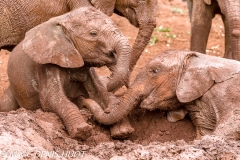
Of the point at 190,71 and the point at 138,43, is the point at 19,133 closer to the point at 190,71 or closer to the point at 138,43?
the point at 190,71

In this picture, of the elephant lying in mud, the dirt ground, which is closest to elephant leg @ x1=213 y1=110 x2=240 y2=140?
the elephant lying in mud

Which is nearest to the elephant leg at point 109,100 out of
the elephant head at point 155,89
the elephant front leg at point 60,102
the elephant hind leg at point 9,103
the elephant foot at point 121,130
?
the elephant foot at point 121,130

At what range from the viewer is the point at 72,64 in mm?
5125

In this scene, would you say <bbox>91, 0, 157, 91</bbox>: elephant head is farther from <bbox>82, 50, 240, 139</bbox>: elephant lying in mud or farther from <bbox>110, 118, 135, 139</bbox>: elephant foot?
<bbox>110, 118, 135, 139</bbox>: elephant foot

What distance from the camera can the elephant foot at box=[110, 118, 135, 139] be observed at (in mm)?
5152

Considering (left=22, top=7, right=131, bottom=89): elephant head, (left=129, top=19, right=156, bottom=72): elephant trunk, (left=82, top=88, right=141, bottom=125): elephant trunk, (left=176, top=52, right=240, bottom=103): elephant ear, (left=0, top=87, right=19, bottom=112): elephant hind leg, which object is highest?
(left=22, top=7, right=131, bottom=89): elephant head

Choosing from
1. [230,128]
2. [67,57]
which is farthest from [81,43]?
[230,128]

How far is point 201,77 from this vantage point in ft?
17.2

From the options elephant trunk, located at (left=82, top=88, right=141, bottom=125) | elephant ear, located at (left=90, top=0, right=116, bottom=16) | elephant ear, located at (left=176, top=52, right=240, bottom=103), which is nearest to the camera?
elephant trunk, located at (left=82, top=88, right=141, bottom=125)

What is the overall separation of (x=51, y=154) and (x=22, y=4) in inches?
93.5

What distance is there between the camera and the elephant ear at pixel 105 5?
612cm

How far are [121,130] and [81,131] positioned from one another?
406 millimetres

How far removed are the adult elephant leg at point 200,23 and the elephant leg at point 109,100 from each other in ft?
6.43

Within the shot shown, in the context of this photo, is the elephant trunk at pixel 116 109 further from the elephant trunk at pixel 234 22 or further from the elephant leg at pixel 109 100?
the elephant trunk at pixel 234 22
